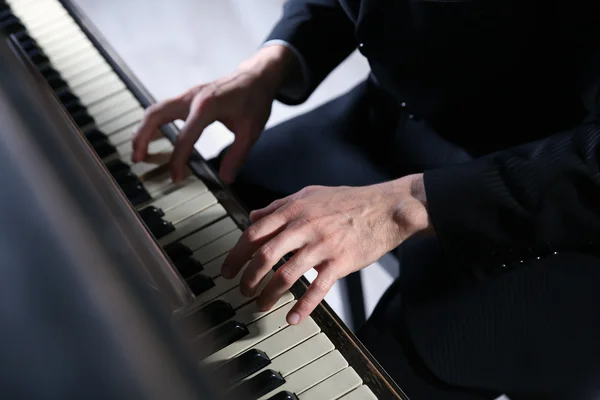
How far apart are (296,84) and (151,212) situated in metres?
0.43

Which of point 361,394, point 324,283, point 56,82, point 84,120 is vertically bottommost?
point 361,394

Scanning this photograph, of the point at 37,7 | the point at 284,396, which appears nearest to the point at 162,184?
the point at 284,396

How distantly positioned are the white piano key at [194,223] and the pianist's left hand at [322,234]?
2.6 inches

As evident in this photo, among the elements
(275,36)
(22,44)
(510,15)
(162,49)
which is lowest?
(510,15)

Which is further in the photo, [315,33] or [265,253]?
[315,33]

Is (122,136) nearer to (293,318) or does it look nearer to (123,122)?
(123,122)

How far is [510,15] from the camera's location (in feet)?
3.22

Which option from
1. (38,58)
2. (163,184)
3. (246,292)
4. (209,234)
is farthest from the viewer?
(38,58)

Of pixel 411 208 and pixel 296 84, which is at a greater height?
pixel 296 84

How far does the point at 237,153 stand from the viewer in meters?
1.20

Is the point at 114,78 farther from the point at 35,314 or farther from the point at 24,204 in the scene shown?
the point at 35,314

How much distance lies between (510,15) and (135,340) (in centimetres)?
74

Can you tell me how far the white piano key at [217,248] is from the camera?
0.90m

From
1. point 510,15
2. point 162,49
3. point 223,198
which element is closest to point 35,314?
point 223,198
